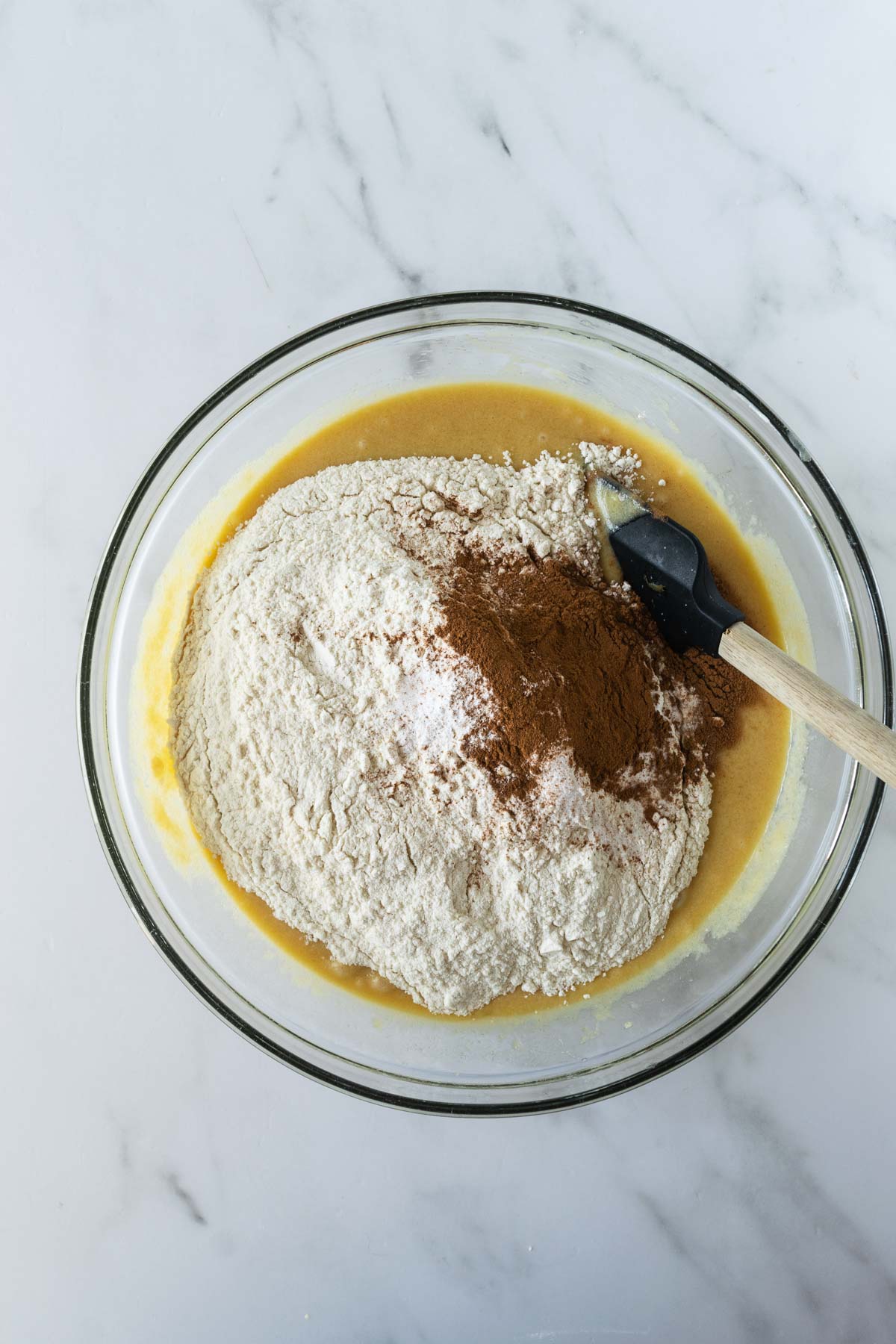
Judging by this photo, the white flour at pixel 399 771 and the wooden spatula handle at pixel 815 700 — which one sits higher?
the white flour at pixel 399 771

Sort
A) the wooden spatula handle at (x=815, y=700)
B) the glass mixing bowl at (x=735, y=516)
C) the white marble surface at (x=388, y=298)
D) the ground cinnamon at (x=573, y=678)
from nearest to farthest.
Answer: the wooden spatula handle at (x=815, y=700)
the ground cinnamon at (x=573, y=678)
the glass mixing bowl at (x=735, y=516)
the white marble surface at (x=388, y=298)

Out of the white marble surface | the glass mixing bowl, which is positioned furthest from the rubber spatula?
the white marble surface

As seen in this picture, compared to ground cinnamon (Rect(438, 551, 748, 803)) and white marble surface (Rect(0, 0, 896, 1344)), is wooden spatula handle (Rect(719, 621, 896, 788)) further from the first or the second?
white marble surface (Rect(0, 0, 896, 1344))

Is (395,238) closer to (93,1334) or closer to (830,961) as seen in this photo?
(830,961)

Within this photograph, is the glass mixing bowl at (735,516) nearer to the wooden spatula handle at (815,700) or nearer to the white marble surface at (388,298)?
the white marble surface at (388,298)

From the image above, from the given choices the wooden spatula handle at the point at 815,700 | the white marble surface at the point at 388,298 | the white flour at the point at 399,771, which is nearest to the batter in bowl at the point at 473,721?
the white flour at the point at 399,771

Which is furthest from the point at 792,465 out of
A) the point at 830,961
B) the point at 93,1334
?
the point at 93,1334
